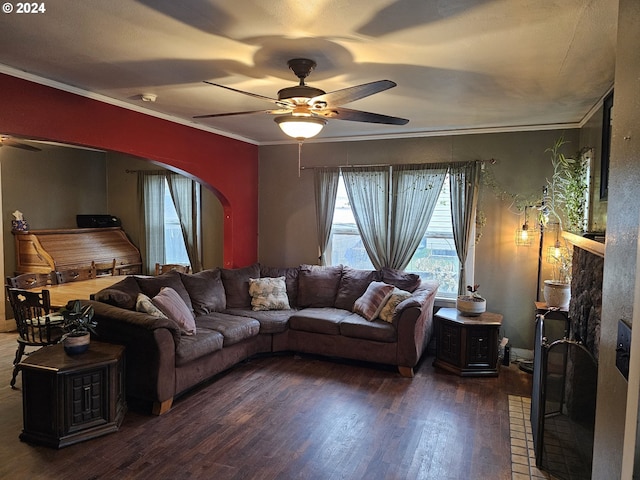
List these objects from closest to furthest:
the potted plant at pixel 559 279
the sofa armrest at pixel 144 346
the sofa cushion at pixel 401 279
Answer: the sofa armrest at pixel 144 346, the potted plant at pixel 559 279, the sofa cushion at pixel 401 279

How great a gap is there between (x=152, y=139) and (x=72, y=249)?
2996mm

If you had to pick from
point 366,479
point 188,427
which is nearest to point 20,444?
point 188,427

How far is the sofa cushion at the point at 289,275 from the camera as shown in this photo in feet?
18.2

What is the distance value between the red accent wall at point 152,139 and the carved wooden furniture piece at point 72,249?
2.19 meters

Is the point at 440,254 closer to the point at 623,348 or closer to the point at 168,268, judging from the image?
the point at 168,268

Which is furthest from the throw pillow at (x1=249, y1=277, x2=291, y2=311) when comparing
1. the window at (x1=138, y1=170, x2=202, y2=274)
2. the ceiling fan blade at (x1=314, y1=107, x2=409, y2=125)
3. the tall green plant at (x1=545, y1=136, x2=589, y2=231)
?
the tall green plant at (x1=545, y1=136, x2=589, y2=231)

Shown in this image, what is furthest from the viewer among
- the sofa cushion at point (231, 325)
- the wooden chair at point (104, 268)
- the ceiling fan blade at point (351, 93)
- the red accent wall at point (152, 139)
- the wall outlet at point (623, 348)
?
the wooden chair at point (104, 268)

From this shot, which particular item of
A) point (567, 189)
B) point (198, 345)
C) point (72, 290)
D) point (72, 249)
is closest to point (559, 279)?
point (567, 189)

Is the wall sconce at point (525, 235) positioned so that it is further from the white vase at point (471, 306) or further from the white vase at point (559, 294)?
the white vase at point (471, 306)

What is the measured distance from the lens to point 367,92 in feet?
8.11

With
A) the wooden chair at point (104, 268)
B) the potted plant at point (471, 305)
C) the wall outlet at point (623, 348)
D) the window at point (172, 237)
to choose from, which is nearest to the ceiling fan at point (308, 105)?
the wall outlet at point (623, 348)

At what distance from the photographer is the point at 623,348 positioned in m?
0.97

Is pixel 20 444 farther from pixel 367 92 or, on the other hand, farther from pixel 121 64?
pixel 367 92

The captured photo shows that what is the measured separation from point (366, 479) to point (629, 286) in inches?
90.6
